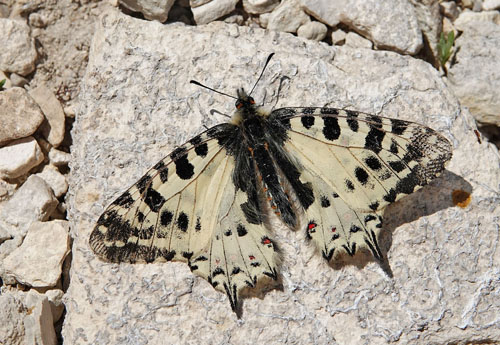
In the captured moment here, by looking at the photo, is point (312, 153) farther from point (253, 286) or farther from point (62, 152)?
point (62, 152)

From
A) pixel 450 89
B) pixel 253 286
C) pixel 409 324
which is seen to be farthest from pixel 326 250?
pixel 450 89

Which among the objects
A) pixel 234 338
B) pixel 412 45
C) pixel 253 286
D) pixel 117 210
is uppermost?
pixel 412 45

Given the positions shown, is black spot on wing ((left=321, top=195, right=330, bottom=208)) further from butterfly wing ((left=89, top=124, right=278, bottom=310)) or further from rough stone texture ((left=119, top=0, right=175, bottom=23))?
rough stone texture ((left=119, top=0, right=175, bottom=23))

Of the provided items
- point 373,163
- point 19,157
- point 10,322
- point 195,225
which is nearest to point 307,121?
point 373,163

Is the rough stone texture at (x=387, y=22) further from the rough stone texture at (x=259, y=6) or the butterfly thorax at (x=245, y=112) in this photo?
the butterfly thorax at (x=245, y=112)

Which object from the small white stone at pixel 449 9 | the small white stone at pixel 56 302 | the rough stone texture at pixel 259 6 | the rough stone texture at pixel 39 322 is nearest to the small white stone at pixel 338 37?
the rough stone texture at pixel 259 6

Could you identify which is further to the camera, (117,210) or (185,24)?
(185,24)

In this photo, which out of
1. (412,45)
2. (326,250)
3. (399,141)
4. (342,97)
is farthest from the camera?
(412,45)
